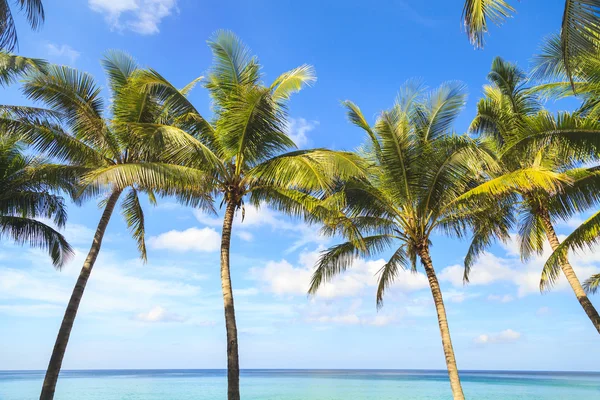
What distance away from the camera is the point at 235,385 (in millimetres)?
8758

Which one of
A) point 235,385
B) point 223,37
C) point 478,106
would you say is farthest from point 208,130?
point 478,106

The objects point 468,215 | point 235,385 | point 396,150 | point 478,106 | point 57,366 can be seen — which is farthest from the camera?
point 478,106

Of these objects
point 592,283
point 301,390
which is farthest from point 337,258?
point 301,390

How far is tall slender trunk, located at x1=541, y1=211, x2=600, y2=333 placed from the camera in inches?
457

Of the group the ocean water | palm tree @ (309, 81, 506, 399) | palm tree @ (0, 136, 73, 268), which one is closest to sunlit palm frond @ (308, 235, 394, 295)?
palm tree @ (309, 81, 506, 399)

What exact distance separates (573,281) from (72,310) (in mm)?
13237

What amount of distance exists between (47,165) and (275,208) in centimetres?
614

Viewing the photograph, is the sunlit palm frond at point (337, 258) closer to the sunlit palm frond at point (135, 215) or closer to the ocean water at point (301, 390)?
the sunlit palm frond at point (135, 215)

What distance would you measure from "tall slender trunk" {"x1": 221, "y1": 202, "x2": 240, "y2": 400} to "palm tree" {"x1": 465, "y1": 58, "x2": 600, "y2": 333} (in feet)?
20.7

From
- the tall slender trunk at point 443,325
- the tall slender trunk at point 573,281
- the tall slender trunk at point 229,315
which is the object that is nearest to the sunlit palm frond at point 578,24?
the tall slender trunk at point 229,315

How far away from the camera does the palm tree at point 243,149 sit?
9.70 m

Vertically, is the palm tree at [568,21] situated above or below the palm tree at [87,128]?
below

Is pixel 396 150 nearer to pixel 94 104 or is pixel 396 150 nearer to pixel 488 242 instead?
pixel 488 242

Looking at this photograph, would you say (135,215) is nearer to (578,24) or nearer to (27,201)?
(27,201)
